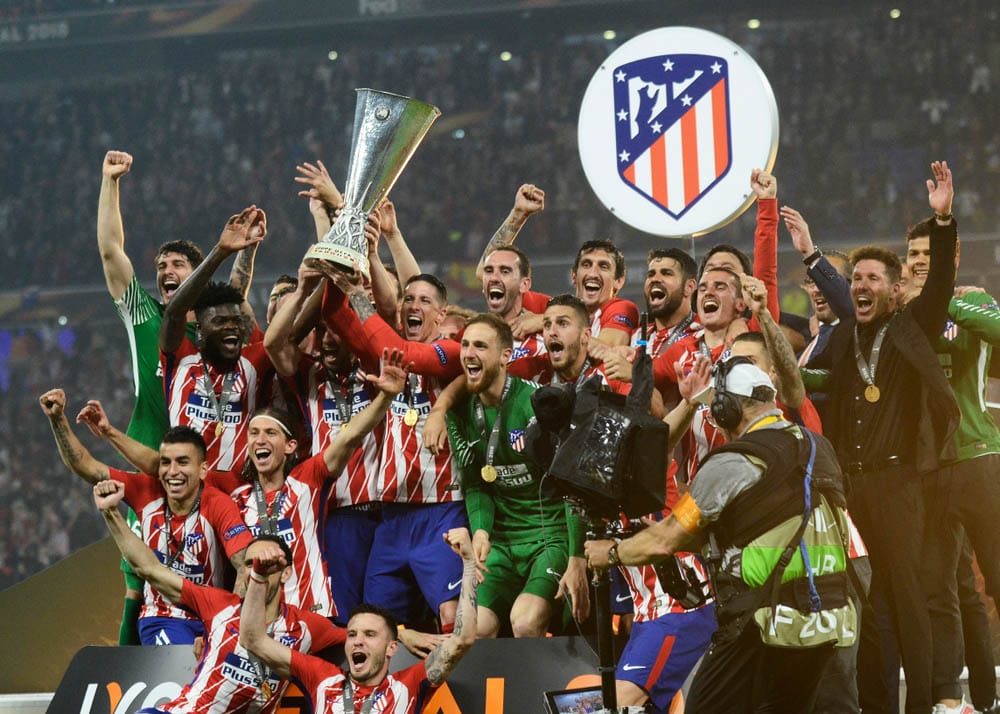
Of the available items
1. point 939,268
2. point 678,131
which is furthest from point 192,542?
point 939,268

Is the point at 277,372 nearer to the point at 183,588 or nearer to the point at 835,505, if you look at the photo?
the point at 183,588

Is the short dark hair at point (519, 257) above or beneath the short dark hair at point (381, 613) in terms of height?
above

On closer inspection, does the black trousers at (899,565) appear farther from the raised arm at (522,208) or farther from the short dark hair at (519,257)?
the raised arm at (522,208)

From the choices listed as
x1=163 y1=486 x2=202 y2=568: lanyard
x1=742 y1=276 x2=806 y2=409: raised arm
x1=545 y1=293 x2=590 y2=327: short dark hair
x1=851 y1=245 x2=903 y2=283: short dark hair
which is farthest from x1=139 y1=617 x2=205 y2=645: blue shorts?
x1=851 y1=245 x2=903 y2=283: short dark hair

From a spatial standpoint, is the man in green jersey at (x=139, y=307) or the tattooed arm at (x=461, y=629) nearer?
the tattooed arm at (x=461, y=629)

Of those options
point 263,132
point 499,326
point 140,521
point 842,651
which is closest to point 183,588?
point 140,521

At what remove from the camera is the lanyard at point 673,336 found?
210 inches

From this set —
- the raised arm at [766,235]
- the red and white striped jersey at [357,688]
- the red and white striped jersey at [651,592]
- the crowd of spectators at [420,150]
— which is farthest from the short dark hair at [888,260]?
the crowd of spectators at [420,150]

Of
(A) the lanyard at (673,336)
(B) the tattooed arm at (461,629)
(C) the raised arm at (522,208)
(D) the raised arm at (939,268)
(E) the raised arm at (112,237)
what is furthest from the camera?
(C) the raised arm at (522,208)

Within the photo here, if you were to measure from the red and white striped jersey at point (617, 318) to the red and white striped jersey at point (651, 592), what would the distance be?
113cm

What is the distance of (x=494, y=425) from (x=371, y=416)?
20.3 inches

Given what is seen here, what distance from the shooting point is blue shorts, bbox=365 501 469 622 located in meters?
5.29

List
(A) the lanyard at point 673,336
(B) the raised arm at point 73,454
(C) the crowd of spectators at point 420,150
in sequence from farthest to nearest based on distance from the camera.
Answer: (C) the crowd of spectators at point 420,150 → (B) the raised arm at point 73,454 → (A) the lanyard at point 673,336

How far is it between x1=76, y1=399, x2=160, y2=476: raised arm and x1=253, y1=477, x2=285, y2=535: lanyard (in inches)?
20.2
